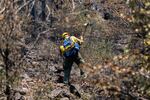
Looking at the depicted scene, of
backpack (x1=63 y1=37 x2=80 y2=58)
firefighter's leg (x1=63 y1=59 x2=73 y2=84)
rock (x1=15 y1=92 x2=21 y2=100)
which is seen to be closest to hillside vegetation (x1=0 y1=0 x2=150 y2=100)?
rock (x1=15 y1=92 x2=21 y2=100)

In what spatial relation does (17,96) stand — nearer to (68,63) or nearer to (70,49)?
(70,49)

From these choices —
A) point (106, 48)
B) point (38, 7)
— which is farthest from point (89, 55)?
point (38, 7)

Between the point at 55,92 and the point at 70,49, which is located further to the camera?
the point at 70,49

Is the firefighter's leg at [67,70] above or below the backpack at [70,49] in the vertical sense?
below

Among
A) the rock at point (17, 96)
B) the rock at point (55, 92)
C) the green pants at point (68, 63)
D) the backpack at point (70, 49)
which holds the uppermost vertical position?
the backpack at point (70, 49)

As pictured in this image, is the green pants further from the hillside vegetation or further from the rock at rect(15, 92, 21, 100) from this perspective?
the rock at rect(15, 92, 21, 100)

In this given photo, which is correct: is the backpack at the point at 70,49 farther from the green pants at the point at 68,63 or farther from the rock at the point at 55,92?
the rock at the point at 55,92

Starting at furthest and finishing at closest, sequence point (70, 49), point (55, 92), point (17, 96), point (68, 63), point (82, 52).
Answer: point (82, 52) < point (68, 63) < point (70, 49) < point (55, 92) < point (17, 96)

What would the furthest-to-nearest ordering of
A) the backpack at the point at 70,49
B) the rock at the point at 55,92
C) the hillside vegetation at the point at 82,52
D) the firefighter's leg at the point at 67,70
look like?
1. the firefighter's leg at the point at 67,70
2. the backpack at the point at 70,49
3. the rock at the point at 55,92
4. the hillside vegetation at the point at 82,52

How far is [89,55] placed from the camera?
15570 mm

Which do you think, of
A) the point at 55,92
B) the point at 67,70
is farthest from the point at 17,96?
the point at 67,70

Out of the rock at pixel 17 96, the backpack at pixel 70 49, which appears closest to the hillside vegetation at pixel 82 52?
the rock at pixel 17 96

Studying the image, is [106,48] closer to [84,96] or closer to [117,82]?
[84,96]

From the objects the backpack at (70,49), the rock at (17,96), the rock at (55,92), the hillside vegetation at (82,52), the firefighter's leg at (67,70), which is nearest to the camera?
the hillside vegetation at (82,52)
